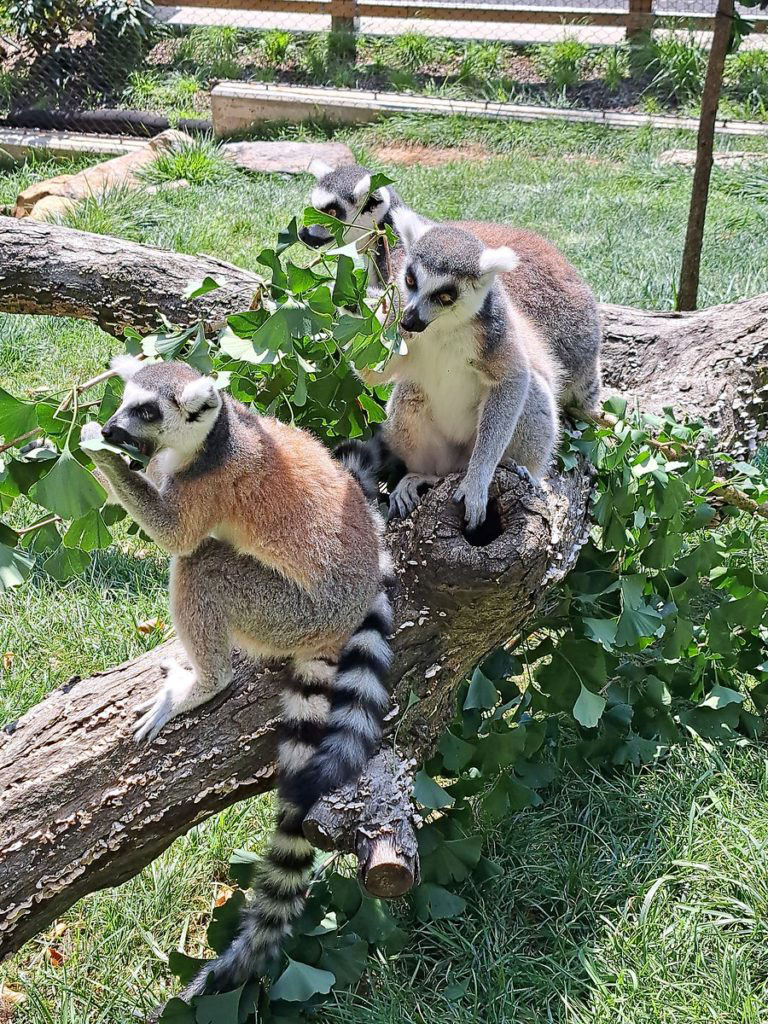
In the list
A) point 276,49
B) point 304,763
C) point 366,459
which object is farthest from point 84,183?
point 304,763

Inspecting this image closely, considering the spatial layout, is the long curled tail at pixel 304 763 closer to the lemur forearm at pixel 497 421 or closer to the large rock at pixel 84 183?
the lemur forearm at pixel 497 421

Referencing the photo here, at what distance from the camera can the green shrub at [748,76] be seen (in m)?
10.8

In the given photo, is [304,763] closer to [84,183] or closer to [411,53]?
[84,183]

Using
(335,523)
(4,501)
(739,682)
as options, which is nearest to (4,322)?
(4,501)

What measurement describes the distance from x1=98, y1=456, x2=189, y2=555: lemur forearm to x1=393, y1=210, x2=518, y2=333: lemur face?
3.15 ft

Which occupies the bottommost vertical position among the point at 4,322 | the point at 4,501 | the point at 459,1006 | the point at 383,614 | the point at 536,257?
the point at 459,1006

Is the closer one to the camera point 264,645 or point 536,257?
point 264,645

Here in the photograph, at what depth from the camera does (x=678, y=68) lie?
36.7 ft

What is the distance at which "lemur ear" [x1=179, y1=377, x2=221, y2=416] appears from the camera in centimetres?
275

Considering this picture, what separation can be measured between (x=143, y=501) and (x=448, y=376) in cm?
118

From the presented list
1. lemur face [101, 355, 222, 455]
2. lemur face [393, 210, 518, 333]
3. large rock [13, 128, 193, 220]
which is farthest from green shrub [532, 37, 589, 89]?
A: lemur face [101, 355, 222, 455]

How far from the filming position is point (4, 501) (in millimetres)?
3102

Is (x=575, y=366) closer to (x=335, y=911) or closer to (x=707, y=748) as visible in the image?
(x=707, y=748)

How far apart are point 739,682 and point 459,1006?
1.87 meters
